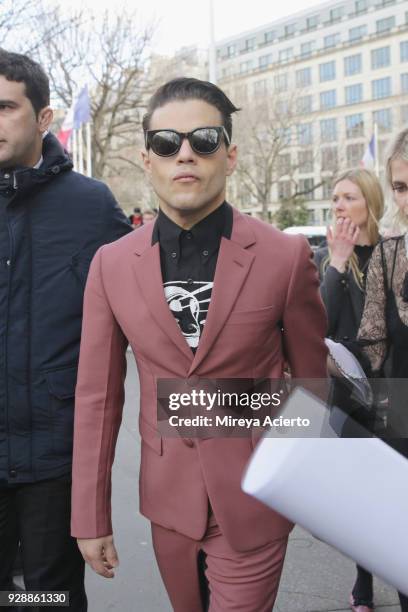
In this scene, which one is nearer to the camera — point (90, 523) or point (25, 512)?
point (90, 523)

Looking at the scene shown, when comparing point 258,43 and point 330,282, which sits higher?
point 258,43

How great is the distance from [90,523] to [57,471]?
344 millimetres

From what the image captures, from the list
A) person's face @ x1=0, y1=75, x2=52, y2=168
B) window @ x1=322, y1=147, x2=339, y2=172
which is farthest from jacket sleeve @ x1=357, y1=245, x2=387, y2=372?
window @ x1=322, y1=147, x2=339, y2=172

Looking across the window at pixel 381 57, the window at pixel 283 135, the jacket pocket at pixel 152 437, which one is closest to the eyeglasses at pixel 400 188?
the jacket pocket at pixel 152 437

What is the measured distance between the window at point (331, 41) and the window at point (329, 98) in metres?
6.86

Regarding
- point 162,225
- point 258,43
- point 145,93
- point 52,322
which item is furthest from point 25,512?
point 258,43

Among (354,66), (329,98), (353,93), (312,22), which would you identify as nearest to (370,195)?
(353,93)

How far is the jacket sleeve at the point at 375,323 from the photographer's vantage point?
2498 millimetres

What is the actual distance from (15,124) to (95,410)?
3.33ft

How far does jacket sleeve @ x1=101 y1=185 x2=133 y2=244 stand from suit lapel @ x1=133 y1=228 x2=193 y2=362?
485 millimetres

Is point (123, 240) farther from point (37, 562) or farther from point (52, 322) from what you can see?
point (37, 562)

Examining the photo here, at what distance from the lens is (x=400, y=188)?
2.59 m

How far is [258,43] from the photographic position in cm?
8562

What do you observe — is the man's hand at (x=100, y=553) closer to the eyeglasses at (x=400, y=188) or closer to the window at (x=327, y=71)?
the eyeglasses at (x=400, y=188)
